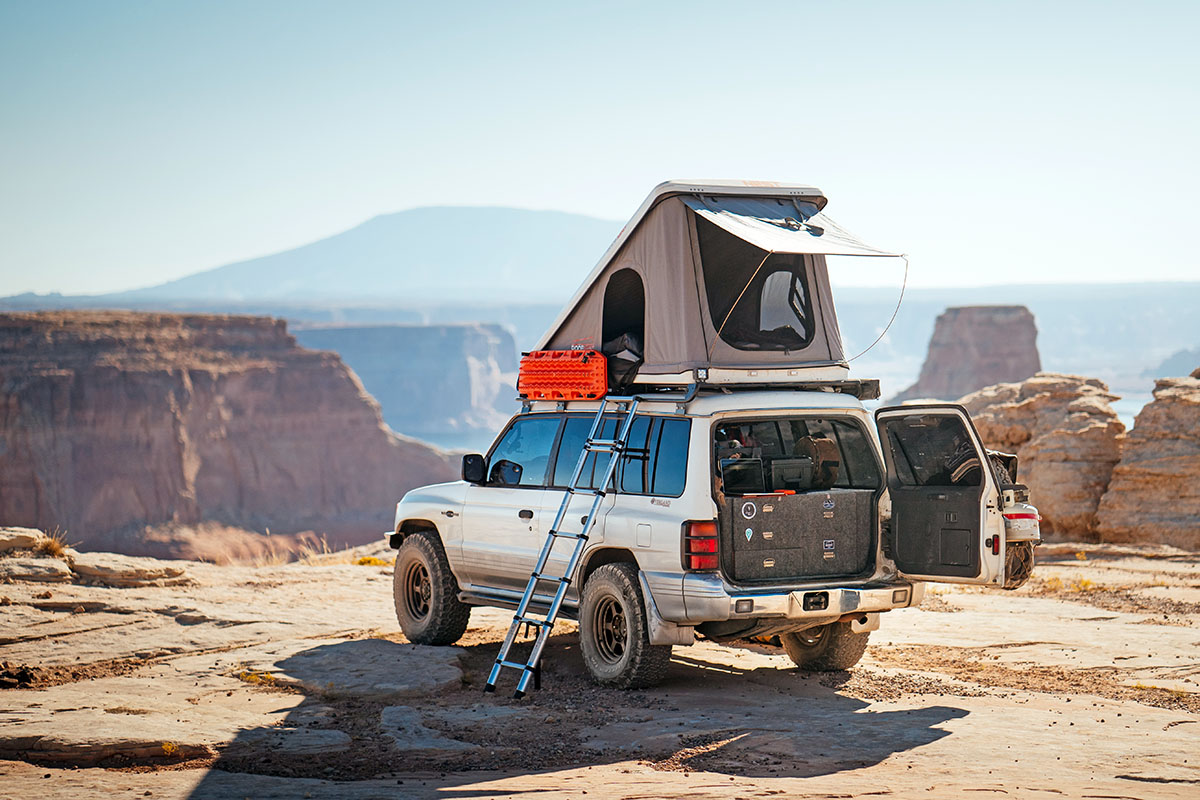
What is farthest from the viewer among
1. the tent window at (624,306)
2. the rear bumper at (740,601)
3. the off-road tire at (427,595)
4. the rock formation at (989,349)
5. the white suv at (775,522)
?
the rock formation at (989,349)

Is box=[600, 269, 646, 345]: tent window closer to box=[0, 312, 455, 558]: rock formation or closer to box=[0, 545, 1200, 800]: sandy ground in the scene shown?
box=[0, 545, 1200, 800]: sandy ground

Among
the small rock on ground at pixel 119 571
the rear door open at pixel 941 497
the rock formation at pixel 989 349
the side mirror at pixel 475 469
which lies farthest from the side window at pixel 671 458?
the rock formation at pixel 989 349

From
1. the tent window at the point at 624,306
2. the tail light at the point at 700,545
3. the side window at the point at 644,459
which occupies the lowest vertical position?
the tail light at the point at 700,545

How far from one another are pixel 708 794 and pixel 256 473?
85.1m

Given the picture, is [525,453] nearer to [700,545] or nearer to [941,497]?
[700,545]

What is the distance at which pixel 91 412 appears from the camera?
262 ft

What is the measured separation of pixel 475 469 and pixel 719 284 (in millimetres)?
2492

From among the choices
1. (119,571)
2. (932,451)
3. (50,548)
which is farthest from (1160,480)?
(50,548)

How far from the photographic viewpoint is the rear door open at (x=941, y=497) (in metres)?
8.36

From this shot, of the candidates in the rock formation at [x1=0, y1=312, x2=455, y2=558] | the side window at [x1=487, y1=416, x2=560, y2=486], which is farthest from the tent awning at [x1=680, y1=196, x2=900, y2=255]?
the rock formation at [x1=0, y1=312, x2=455, y2=558]

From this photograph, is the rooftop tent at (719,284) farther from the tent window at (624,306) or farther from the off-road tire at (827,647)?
the off-road tire at (827,647)

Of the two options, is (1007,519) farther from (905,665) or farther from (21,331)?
(21,331)

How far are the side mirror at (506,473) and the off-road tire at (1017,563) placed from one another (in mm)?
3722

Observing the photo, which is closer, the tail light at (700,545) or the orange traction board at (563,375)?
the tail light at (700,545)
